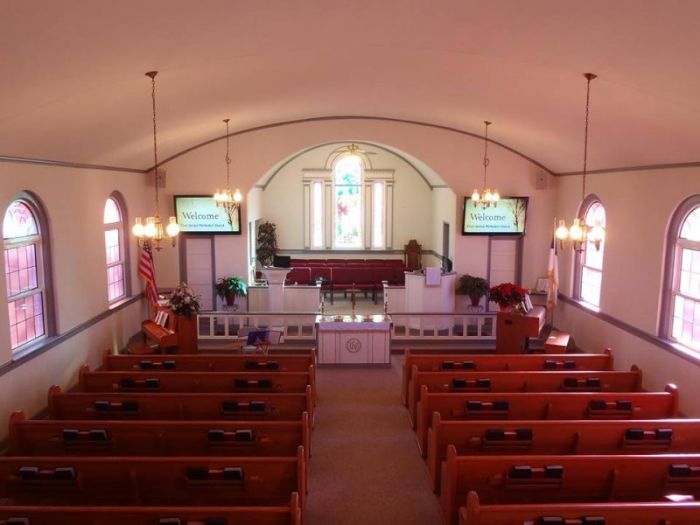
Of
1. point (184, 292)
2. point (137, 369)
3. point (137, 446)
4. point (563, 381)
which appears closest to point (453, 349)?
point (563, 381)

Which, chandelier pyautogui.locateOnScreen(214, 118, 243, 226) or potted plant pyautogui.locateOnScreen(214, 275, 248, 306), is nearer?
chandelier pyautogui.locateOnScreen(214, 118, 243, 226)

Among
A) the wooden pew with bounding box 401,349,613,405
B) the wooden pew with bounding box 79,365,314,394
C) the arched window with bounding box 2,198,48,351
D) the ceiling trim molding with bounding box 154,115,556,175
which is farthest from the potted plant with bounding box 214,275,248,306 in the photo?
the wooden pew with bounding box 401,349,613,405

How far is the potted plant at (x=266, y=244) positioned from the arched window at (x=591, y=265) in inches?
358

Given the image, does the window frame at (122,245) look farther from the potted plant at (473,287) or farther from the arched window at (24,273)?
the potted plant at (473,287)

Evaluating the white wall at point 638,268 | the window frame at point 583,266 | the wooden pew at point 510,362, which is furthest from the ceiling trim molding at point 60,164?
the white wall at point 638,268

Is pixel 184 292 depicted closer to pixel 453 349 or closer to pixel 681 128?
pixel 453 349

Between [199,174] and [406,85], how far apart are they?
612cm

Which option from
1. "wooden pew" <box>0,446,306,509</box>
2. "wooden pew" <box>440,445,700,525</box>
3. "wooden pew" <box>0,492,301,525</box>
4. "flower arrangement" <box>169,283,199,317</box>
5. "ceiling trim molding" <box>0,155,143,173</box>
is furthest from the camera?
"flower arrangement" <box>169,283,199,317</box>

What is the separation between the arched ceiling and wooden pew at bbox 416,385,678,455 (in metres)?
3.34

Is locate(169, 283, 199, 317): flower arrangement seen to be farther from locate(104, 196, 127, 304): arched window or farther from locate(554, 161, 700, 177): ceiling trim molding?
locate(554, 161, 700, 177): ceiling trim molding

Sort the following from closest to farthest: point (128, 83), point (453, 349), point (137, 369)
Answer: point (128, 83) < point (137, 369) < point (453, 349)

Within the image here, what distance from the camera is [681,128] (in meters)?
7.12

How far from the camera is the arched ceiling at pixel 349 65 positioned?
4688 millimetres

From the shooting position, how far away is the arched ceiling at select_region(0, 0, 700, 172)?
469 centimetres
